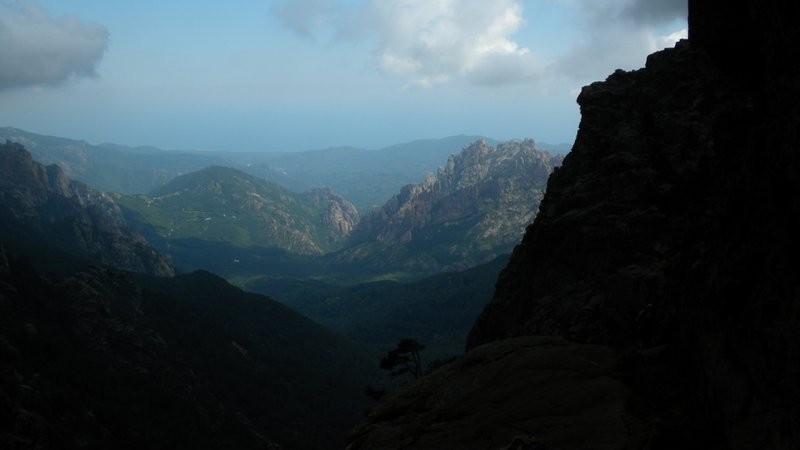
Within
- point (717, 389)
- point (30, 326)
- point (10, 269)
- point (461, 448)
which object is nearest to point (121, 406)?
point (30, 326)

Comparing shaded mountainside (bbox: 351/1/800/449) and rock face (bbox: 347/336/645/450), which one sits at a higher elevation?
shaded mountainside (bbox: 351/1/800/449)

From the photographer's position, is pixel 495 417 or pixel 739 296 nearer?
pixel 739 296

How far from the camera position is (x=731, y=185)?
31.2 metres

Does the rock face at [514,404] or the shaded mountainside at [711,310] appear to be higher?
the shaded mountainside at [711,310]

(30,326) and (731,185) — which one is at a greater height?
(731,185)

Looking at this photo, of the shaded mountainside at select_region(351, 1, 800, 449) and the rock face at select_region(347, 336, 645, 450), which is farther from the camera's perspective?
the rock face at select_region(347, 336, 645, 450)

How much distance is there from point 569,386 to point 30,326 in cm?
17642

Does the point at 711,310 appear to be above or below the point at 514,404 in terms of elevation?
above

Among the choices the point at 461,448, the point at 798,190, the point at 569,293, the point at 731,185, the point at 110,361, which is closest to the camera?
the point at 798,190

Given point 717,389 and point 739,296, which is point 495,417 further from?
point 739,296

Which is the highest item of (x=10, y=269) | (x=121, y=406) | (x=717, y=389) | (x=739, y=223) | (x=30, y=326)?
(x=739, y=223)

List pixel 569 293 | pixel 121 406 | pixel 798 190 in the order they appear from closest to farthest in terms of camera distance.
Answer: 1. pixel 798 190
2. pixel 569 293
3. pixel 121 406

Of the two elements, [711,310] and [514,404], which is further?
[514,404]

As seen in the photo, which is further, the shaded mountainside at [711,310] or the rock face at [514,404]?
the rock face at [514,404]
